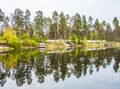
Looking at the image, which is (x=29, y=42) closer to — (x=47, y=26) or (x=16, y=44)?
(x=16, y=44)

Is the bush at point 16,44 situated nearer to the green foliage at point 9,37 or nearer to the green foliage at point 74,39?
the green foliage at point 9,37

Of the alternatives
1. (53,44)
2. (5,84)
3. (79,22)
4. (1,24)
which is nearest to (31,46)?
(53,44)

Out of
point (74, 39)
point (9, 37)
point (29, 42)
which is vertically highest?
point (9, 37)

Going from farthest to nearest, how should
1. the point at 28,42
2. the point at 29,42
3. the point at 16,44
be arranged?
the point at 29,42, the point at 28,42, the point at 16,44

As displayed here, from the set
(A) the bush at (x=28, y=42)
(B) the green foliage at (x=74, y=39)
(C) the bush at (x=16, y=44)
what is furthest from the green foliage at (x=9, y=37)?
(B) the green foliage at (x=74, y=39)

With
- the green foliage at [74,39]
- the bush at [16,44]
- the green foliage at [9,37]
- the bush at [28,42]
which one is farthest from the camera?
the green foliage at [74,39]

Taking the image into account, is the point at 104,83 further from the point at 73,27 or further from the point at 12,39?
the point at 73,27

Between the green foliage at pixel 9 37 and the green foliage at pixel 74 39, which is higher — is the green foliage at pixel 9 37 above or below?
above

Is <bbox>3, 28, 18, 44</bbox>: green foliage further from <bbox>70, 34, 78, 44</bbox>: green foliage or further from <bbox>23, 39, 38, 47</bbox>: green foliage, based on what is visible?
<bbox>70, 34, 78, 44</bbox>: green foliage

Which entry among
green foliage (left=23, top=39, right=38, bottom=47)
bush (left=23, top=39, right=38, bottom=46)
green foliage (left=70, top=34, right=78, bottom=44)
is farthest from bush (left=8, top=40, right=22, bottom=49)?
green foliage (left=70, top=34, right=78, bottom=44)

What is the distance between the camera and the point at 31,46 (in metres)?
125

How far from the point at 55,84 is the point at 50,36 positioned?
13787 centimetres

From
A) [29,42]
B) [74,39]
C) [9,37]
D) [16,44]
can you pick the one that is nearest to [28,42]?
[29,42]

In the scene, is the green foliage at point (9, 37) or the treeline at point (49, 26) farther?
the treeline at point (49, 26)
